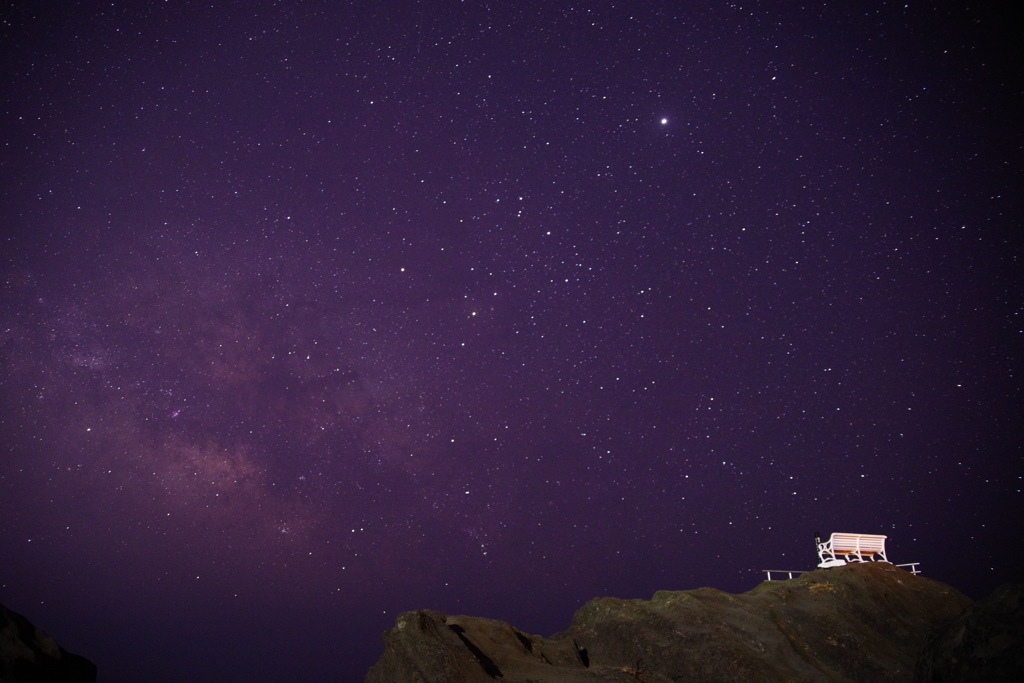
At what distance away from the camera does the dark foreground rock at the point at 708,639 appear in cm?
1053

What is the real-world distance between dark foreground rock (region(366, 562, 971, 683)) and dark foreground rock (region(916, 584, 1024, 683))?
18.7ft

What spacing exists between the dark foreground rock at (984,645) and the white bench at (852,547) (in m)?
16.2

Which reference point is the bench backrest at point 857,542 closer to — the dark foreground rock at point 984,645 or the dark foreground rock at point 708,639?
the dark foreground rock at point 708,639

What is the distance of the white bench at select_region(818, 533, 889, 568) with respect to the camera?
19.9 m

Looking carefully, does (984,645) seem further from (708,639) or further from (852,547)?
(852,547)

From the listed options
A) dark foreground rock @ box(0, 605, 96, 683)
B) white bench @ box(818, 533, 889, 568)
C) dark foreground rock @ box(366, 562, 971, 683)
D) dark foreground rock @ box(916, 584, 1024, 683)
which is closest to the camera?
dark foreground rock @ box(916, 584, 1024, 683)

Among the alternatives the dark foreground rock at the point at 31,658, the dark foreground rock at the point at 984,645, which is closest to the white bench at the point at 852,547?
the dark foreground rock at the point at 984,645

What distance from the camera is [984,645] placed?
5.54 metres

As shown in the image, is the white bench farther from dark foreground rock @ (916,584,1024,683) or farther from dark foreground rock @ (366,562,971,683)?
dark foreground rock @ (916,584,1024,683)

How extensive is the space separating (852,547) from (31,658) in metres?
25.9

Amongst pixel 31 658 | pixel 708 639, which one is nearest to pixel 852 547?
pixel 708 639

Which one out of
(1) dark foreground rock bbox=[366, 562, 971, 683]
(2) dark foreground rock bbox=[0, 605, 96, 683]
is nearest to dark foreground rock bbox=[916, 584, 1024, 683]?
(1) dark foreground rock bbox=[366, 562, 971, 683]

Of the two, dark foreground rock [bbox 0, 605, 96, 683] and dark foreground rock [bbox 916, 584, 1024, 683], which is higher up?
dark foreground rock [bbox 916, 584, 1024, 683]

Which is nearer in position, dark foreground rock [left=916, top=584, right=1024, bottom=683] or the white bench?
dark foreground rock [left=916, top=584, right=1024, bottom=683]
